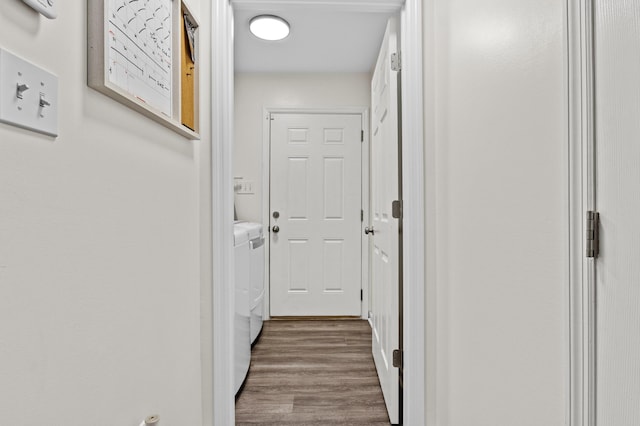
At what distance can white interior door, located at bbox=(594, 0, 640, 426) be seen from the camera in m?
0.66

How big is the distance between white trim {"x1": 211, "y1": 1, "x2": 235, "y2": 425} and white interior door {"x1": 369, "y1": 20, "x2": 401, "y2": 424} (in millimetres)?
736

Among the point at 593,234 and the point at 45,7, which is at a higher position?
the point at 45,7

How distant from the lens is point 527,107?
0.97 metres

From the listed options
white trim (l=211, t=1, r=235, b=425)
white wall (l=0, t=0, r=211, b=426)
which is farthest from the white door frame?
white wall (l=0, t=0, r=211, b=426)

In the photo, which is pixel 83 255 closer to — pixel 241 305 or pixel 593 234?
pixel 593 234

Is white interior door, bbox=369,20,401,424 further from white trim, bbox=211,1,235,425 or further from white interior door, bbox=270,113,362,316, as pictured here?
white interior door, bbox=270,113,362,316

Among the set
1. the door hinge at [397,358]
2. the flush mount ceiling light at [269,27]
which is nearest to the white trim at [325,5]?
the flush mount ceiling light at [269,27]

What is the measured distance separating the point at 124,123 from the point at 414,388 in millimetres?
1424

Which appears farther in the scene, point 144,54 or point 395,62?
point 395,62

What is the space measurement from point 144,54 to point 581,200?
1117mm

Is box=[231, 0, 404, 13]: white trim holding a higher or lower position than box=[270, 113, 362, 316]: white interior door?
higher

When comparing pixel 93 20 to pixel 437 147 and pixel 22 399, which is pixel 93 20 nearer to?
pixel 22 399

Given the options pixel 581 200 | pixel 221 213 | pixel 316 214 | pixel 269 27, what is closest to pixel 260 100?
pixel 269 27

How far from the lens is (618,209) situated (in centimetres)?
70
